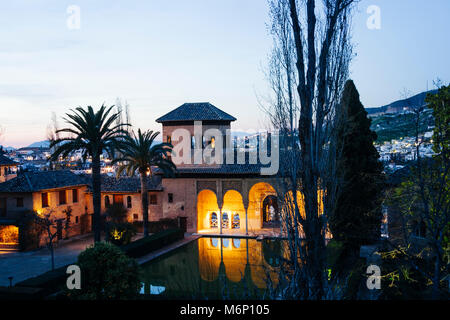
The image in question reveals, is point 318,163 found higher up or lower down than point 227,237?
higher up

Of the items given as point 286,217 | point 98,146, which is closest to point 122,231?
point 98,146

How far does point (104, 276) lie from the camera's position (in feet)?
37.3

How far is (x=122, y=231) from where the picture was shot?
74.0 ft

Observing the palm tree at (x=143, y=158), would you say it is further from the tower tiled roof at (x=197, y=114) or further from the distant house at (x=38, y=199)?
the distant house at (x=38, y=199)

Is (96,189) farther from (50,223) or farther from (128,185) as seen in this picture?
(128,185)

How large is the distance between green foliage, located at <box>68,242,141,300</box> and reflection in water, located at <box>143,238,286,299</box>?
1538 mm

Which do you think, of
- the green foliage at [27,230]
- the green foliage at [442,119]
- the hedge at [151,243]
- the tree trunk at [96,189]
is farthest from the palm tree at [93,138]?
the green foliage at [442,119]

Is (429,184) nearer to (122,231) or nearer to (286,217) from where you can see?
(286,217)

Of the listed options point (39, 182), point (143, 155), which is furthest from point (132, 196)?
point (39, 182)

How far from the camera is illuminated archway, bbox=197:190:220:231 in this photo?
27781 mm

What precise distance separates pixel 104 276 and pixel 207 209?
17.3 meters
